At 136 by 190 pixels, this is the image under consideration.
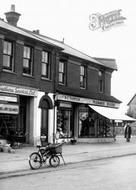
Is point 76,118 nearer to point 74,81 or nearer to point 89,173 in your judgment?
point 74,81

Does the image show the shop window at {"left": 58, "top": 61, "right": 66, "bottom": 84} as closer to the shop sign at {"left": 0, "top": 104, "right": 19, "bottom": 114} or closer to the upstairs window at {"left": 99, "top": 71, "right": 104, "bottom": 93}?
the shop sign at {"left": 0, "top": 104, "right": 19, "bottom": 114}

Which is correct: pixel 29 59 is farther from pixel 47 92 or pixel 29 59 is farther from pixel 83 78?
pixel 83 78

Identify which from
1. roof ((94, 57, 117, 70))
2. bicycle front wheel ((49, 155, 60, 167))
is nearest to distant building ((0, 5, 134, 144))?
roof ((94, 57, 117, 70))

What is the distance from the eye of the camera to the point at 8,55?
24547mm

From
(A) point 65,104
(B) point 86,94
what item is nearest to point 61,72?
(A) point 65,104

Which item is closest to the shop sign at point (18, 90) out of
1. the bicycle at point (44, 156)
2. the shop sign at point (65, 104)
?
the shop sign at point (65, 104)

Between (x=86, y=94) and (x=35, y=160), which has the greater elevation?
(x=86, y=94)

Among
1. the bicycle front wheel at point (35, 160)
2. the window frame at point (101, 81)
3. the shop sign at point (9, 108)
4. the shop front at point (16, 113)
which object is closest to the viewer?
the bicycle front wheel at point (35, 160)

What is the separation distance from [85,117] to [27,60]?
861 cm

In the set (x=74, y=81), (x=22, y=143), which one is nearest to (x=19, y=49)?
(x=22, y=143)

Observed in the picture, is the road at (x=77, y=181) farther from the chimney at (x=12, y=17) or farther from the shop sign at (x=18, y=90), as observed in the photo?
the chimney at (x=12, y=17)

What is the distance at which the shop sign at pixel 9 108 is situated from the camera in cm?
2335

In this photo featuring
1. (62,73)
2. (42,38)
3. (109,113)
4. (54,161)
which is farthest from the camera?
(109,113)

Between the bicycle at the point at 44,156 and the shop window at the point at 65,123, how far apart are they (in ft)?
40.6
